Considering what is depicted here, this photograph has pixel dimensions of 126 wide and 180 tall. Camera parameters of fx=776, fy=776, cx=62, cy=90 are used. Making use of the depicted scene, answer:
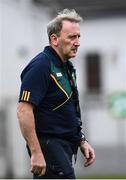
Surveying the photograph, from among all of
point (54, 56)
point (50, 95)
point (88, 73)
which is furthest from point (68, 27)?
point (88, 73)

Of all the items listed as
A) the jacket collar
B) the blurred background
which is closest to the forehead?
the jacket collar

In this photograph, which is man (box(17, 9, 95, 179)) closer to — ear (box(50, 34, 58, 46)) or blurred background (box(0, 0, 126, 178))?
ear (box(50, 34, 58, 46))

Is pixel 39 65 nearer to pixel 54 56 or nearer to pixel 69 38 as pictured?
pixel 54 56

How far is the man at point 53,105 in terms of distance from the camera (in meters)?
5.66

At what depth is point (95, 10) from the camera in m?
23.9

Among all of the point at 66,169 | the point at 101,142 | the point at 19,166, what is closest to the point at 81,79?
the point at 101,142

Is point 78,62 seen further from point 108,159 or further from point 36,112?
point 36,112

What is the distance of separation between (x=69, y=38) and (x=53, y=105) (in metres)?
0.53

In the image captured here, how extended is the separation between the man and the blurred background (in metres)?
10.3

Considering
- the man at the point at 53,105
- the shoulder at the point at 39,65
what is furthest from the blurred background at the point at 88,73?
the shoulder at the point at 39,65

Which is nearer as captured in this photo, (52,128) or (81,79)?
(52,128)

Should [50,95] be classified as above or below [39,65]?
below

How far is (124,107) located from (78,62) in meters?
7.46

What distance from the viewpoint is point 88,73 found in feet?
79.6
